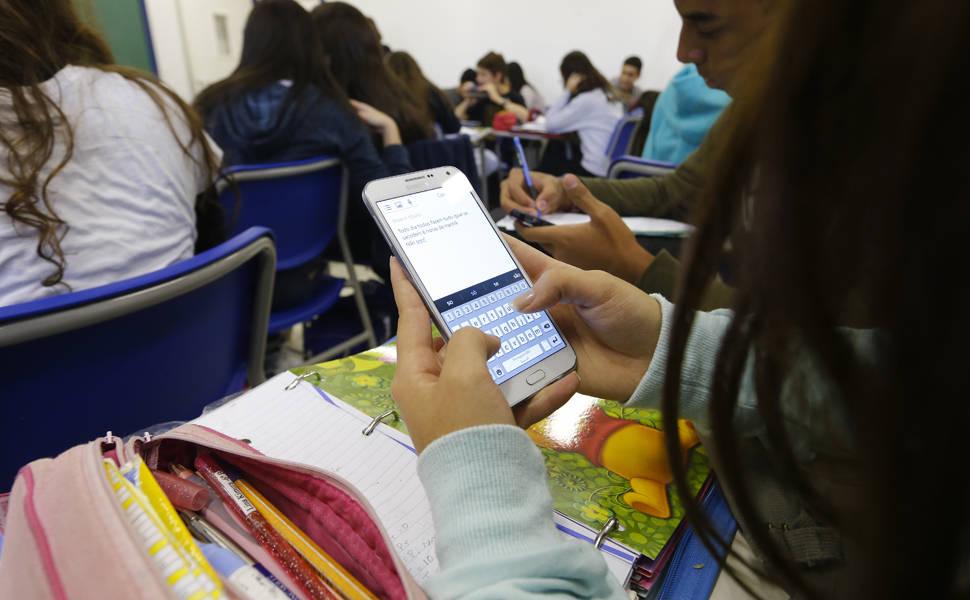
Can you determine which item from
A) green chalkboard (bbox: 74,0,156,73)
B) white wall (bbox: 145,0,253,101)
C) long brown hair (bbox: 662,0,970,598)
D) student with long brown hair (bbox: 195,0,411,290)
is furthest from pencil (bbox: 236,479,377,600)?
white wall (bbox: 145,0,253,101)

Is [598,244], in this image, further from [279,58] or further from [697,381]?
[279,58]

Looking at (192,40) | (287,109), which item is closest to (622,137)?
(287,109)

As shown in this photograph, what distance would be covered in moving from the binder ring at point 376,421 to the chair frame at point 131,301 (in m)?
0.25

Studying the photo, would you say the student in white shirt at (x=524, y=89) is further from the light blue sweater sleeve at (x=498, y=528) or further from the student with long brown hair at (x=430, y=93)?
the light blue sweater sleeve at (x=498, y=528)

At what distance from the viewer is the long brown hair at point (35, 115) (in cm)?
63

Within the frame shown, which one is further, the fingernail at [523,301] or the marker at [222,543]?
the fingernail at [523,301]

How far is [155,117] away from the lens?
80 centimetres

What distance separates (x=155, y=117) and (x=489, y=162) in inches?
94.5

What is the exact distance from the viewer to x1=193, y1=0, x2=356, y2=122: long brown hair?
1478mm

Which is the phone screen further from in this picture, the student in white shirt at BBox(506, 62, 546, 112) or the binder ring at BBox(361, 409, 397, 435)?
the student in white shirt at BBox(506, 62, 546, 112)

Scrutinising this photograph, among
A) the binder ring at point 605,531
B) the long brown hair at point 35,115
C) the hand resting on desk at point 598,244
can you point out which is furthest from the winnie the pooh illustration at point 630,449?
the long brown hair at point 35,115

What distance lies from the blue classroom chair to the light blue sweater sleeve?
873 mm

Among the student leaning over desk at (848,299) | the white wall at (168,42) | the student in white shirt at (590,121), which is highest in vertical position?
the white wall at (168,42)

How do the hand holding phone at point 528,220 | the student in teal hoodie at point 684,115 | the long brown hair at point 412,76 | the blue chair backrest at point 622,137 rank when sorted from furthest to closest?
the blue chair backrest at point 622,137 → the long brown hair at point 412,76 → the student in teal hoodie at point 684,115 → the hand holding phone at point 528,220
